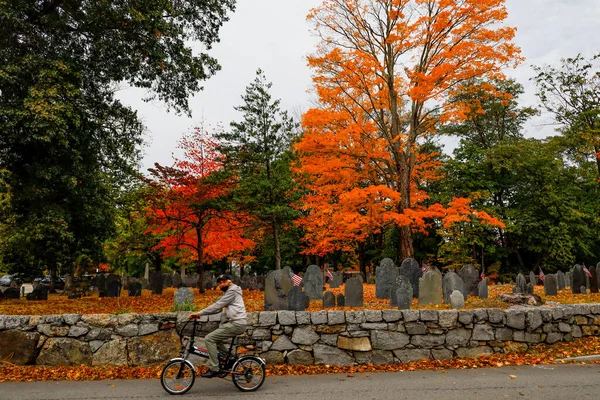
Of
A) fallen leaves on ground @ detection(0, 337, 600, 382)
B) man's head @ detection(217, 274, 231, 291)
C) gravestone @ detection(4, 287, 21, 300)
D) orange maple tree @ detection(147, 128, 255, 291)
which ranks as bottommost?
fallen leaves on ground @ detection(0, 337, 600, 382)

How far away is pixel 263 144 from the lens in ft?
59.0

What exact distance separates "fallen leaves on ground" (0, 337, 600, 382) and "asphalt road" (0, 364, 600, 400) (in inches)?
11.2

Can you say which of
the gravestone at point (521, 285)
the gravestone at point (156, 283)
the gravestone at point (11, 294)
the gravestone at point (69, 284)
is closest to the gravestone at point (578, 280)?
the gravestone at point (521, 285)

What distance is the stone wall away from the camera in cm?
706

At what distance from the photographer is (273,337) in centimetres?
714

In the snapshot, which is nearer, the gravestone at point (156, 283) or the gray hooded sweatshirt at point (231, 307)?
the gray hooded sweatshirt at point (231, 307)

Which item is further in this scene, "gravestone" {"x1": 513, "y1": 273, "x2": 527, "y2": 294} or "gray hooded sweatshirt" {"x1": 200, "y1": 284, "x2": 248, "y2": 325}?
"gravestone" {"x1": 513, "y1": 273, "x2": 527, "y2": 294}

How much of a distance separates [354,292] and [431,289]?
1.72 meters

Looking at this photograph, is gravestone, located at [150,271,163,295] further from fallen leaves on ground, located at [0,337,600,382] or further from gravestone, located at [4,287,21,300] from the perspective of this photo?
fallen leaves on ground, located at [0,337,600,382]

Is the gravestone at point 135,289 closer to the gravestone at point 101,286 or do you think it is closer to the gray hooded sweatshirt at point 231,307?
the gravestone at point 101,286

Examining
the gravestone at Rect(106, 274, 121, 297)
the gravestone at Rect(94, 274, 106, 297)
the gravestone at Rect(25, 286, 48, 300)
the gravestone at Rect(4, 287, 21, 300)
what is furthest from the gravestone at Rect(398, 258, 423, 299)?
the gravestone at Rect(4, 287, 21, 300)

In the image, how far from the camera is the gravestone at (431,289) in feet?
29.3

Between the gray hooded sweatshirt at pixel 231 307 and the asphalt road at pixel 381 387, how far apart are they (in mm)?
1022

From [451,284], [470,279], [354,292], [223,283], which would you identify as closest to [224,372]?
[223,283]
